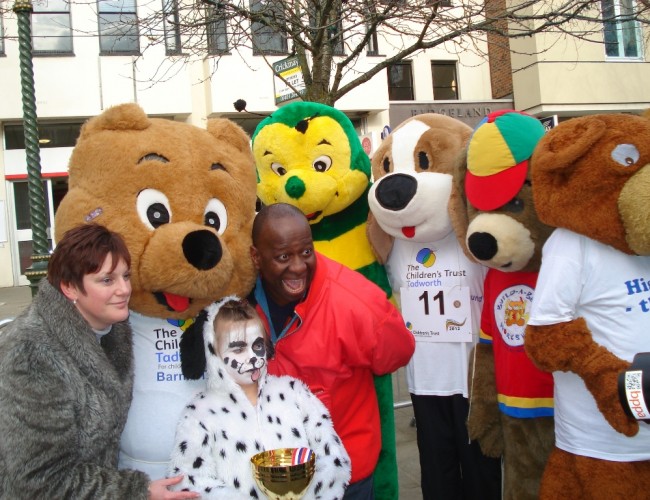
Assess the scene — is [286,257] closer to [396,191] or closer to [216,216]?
[216,216]

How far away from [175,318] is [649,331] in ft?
6.06

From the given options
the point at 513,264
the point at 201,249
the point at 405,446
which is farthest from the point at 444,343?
the point at 405,446

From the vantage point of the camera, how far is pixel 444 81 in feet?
57.0

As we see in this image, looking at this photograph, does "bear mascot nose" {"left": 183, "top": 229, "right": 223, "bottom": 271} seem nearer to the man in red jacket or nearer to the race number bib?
the man in red jacket

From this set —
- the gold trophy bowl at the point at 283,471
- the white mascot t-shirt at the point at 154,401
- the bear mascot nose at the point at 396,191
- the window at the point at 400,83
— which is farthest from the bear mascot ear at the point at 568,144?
the window at the point at 400,83

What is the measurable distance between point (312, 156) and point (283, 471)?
208 cm

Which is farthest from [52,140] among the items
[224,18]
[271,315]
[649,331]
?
[649,331]

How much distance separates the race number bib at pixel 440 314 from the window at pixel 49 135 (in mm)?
13150

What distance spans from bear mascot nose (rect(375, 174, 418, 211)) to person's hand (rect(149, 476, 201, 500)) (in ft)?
5.75

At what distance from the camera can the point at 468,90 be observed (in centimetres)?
1717

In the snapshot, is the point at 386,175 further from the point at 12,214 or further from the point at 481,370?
the point at 12,214

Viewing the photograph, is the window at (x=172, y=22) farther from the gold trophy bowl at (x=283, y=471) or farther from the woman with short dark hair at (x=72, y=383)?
the gold trophy bowl at (x=283, y=471)

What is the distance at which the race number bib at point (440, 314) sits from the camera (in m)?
3.18

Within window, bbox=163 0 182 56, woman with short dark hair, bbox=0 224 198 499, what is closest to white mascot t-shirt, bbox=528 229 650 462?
woman with short dark hair, bbox=0 224 198 499
